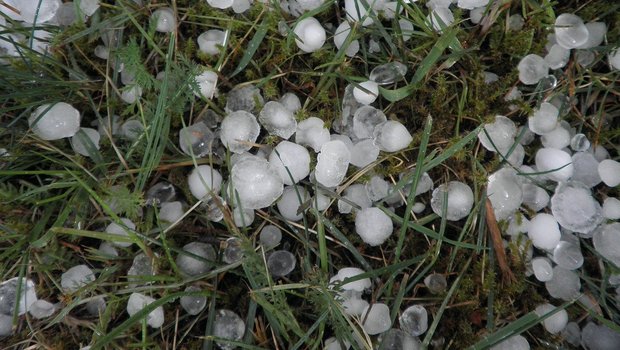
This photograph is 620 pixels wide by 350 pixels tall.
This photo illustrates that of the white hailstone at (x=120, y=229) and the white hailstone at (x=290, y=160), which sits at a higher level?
the white hailstone at (x=290, y=160)

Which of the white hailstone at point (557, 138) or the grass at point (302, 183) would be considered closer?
the grass at point (302, 183)

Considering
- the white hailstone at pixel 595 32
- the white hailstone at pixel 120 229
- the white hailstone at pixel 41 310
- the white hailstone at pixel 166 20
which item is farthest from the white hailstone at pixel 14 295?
the white hailstone at pixel 595 32

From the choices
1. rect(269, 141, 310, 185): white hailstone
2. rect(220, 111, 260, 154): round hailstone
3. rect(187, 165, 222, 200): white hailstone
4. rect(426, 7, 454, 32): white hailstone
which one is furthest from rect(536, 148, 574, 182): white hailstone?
rect(187, 165, 222, 200): white hailstone

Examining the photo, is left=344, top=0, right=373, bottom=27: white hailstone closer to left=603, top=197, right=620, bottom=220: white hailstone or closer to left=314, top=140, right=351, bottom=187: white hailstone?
left=314, top=140, right=351, bottom=187: white hailstone

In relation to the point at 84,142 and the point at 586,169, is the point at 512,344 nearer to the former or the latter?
the point at 586,169

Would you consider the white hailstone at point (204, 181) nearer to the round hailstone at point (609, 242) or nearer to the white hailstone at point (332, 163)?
the white hailstone at point (332, 163)

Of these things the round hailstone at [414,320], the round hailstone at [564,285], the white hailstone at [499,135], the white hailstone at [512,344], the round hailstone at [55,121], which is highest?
the round hailstone at [55,121]

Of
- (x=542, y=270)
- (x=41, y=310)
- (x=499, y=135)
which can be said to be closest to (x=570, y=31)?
(x=499, y=135)
